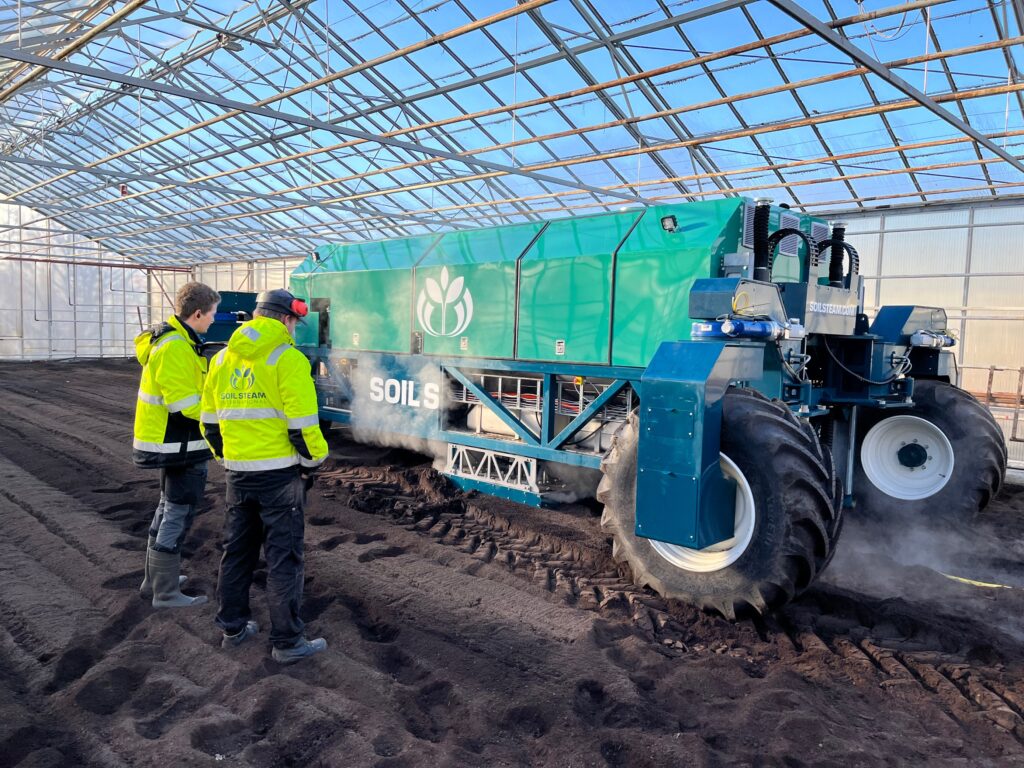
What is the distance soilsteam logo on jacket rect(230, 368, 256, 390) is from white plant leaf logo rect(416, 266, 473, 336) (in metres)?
3.37

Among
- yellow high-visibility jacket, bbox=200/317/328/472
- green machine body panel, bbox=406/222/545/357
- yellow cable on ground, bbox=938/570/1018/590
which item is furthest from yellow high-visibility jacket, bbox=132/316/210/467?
yellow cable on ground, bbox=938/570/1018/590

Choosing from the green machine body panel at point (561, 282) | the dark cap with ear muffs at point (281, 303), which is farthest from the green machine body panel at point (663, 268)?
the dark cap with ear muffs at point (281, 303)

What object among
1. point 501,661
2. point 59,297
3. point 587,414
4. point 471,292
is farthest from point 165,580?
point 59,297

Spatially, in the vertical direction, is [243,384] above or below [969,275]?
below

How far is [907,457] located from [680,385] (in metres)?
3.75

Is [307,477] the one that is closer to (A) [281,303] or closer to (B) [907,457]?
(A) [281,303]

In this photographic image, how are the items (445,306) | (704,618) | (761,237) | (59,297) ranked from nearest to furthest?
(704,618) → (761,237) → (445,306) → (59,297)

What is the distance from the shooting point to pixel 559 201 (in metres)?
19.2

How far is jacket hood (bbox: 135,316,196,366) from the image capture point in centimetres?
446

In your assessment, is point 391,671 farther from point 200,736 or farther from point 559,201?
point 559,201

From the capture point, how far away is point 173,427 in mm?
4395

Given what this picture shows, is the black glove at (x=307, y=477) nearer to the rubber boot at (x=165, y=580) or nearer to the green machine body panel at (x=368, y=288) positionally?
the rubber boot at (x=165, y=580)

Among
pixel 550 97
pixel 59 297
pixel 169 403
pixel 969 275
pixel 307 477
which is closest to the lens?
pixel 307 477

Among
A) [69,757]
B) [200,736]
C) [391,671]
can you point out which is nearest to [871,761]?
[391,671]
